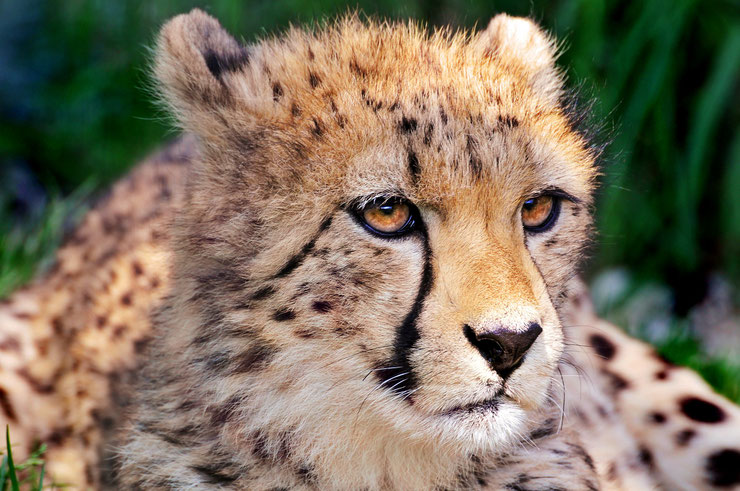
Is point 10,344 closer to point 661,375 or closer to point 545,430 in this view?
point 545,430

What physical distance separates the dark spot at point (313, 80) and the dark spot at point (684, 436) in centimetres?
136

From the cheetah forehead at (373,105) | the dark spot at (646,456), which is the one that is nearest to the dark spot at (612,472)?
the dark spot at (646,456)

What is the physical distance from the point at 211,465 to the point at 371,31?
35.5 inches

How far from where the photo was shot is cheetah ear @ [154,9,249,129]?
71.2 inches

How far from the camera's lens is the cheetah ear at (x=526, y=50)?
6.48ft

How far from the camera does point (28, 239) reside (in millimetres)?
3740

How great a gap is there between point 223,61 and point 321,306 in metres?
0.55

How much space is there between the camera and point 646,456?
8.23ft

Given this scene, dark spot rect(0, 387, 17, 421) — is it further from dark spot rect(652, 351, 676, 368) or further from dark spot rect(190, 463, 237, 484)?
dark spot rect(652, 351, 676, 368)

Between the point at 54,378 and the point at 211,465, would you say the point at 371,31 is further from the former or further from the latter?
the point at 54,378

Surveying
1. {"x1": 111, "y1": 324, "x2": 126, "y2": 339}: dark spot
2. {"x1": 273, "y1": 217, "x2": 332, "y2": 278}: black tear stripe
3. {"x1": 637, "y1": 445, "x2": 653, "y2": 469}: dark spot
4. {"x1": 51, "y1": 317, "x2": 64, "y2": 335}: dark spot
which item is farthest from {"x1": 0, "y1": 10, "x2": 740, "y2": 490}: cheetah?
{"x1": 51, "y1": 317, "x2": 64, "y2": 335}: dark spot

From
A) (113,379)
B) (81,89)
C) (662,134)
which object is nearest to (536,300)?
(113,379)

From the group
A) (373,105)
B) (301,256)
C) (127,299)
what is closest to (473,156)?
(373,105)

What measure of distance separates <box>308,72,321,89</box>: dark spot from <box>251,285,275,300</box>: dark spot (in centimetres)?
39
